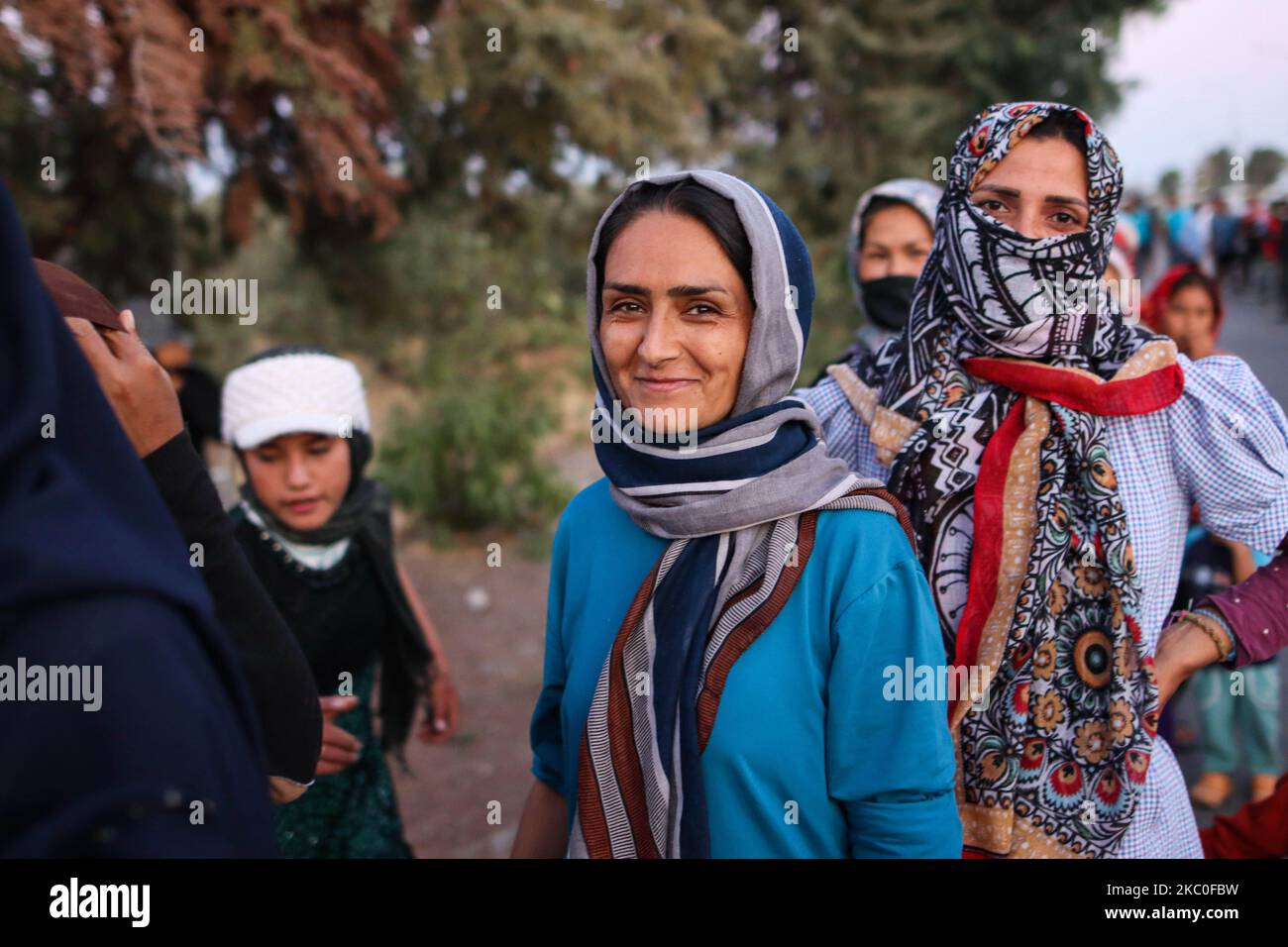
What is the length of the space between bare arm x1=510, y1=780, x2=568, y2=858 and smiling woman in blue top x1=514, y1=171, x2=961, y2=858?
122 mm

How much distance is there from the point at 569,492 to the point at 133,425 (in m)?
7.70

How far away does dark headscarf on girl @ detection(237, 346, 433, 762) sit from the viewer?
2.73 m

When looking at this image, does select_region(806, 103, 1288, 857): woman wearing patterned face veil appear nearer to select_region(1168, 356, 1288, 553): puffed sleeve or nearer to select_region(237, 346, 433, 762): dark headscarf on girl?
select_region(1168, 356, 1288, 553): puffed sleeve

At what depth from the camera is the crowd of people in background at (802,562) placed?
1.01 meters

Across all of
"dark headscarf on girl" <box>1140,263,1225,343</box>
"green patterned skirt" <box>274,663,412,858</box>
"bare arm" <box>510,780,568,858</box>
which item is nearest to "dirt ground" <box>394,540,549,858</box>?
"green patterned skirt" <box>274,663,412,858</box>

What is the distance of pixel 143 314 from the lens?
5.55 meters

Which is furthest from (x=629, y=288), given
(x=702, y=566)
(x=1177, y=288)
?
(x=1177, y=288)

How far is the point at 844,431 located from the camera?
2172 millimetres

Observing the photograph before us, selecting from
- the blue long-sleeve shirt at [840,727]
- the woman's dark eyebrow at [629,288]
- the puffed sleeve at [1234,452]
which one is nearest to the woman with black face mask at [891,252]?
the puffed sleeve at [1234,452]

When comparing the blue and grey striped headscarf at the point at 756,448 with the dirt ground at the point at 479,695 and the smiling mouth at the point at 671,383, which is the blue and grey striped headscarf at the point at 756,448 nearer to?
the smiling mouth at the point at 671,383
